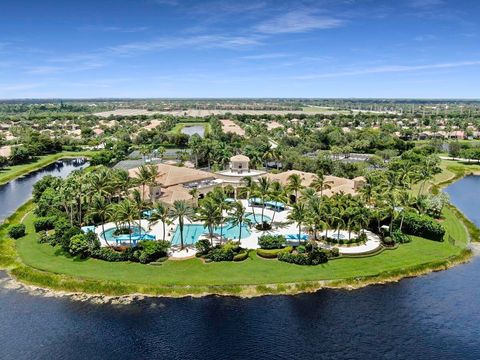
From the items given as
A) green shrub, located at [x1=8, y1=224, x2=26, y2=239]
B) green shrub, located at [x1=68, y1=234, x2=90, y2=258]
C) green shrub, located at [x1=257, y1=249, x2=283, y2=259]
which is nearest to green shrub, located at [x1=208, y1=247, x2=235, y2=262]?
green shrub, located at [x1=257, y1=249, x2=283, y2=259]

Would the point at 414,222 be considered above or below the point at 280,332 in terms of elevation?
above

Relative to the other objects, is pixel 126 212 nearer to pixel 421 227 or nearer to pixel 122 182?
pixel 122 182

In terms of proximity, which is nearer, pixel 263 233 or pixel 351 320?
pixel 351 320

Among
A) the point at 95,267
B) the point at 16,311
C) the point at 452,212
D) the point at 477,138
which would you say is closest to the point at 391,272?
the point at 452,212

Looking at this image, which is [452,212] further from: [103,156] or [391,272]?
[103,156]

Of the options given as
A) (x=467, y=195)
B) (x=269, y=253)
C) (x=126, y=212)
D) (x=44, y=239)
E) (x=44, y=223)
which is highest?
(x=126, y=212)

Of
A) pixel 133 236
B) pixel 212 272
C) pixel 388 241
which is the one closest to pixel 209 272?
pixel 212 272

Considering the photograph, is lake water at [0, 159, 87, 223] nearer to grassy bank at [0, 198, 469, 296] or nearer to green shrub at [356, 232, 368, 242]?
grassy bank at [0, 198, 469, 296]
